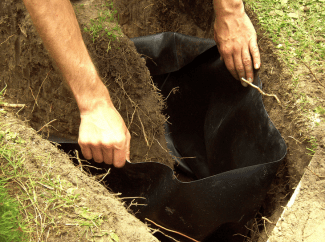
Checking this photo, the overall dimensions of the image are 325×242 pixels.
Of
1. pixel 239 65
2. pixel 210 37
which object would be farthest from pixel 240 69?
pixel 210 37

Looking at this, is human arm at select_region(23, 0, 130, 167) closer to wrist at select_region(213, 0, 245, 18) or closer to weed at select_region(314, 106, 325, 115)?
wrist at select_region(213, 0, 245, 18)

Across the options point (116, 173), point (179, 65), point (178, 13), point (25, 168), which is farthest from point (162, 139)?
point (178, 13)

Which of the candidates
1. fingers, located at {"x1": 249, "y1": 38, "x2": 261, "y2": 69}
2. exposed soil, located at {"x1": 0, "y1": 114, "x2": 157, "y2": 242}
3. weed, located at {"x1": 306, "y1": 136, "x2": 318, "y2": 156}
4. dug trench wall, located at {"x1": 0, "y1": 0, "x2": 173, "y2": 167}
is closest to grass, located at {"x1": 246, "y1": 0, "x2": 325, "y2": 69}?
fingers, located at {"x1": 249, "y1": 38, "x2": 261, "y2": 69}

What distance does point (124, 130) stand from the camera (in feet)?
4.76

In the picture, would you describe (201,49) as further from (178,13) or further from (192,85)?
(178,13)

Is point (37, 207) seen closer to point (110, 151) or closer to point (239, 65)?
point (110, 151)

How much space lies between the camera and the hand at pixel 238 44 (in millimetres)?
1619

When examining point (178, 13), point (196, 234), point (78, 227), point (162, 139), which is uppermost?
point (178, 13)

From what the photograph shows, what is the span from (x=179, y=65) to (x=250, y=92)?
0.65m

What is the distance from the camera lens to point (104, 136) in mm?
1358

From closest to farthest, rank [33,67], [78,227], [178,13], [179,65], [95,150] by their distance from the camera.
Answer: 1. [78,227]
2. [95,150]
3. [33,67]
4. [179,65]
5. [178,13]

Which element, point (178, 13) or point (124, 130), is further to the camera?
point (178, 13)

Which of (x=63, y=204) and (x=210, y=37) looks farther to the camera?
(x=210, y=37)

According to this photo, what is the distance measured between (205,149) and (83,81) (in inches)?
45.1
